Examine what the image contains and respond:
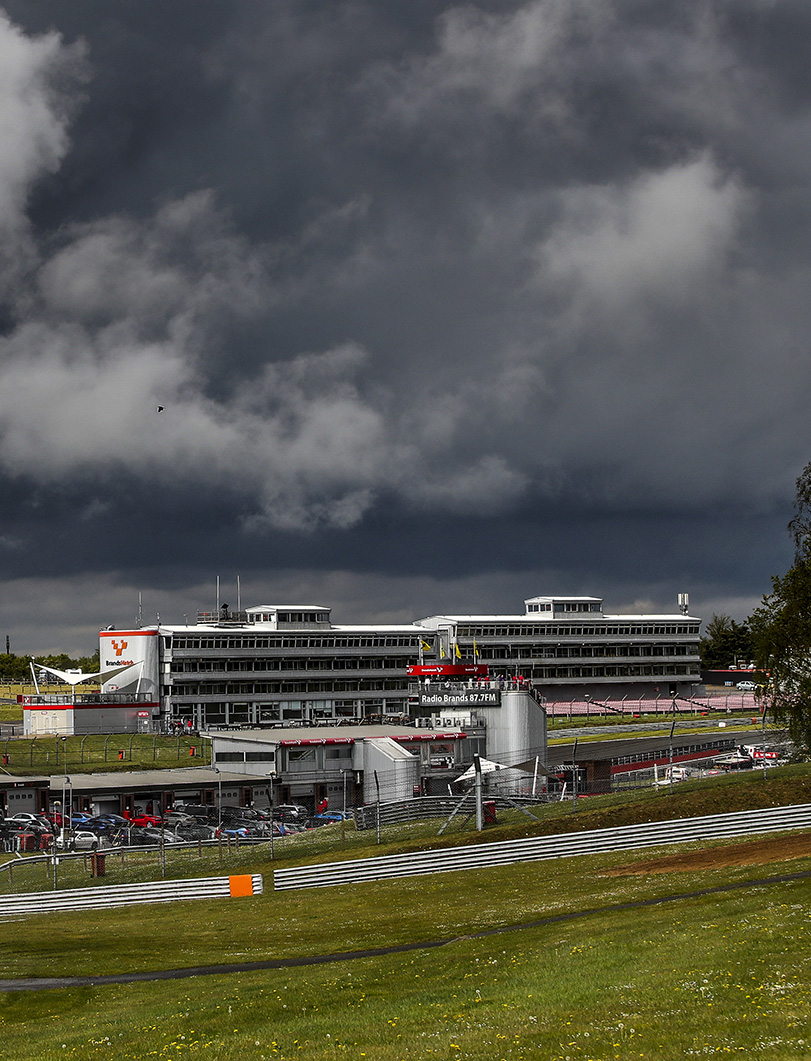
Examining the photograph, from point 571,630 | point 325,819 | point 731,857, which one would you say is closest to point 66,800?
point 325,819

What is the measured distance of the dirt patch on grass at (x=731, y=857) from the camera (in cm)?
3619

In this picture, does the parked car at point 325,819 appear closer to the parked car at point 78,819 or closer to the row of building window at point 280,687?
the parked car at point 78,819

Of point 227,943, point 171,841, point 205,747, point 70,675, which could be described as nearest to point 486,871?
point 227,943

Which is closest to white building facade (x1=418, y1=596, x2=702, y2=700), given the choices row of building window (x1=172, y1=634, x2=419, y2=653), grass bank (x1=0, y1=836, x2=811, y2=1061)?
row of building window (x1=172, y1=634, x2=419, y2=653)

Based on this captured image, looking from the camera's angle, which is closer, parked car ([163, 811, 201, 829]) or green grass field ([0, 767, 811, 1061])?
green grass field ([0, 767, 811, 1061])

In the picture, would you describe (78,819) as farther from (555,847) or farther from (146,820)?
(555,847)

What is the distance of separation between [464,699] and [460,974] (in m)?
74.2

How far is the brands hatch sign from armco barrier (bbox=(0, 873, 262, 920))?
53765mm

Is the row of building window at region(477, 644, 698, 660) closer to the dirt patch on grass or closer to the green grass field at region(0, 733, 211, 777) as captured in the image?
the green grass field at region(0, 733, 211, 777)

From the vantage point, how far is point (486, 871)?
144ft

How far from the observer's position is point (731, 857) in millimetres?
37625

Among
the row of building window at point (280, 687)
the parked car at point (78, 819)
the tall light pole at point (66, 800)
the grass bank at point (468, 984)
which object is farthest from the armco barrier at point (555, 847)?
the row of building window at point (280, 687)

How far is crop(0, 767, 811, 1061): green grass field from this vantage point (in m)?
16.5

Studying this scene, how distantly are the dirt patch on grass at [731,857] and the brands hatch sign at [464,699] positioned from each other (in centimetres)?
5487
